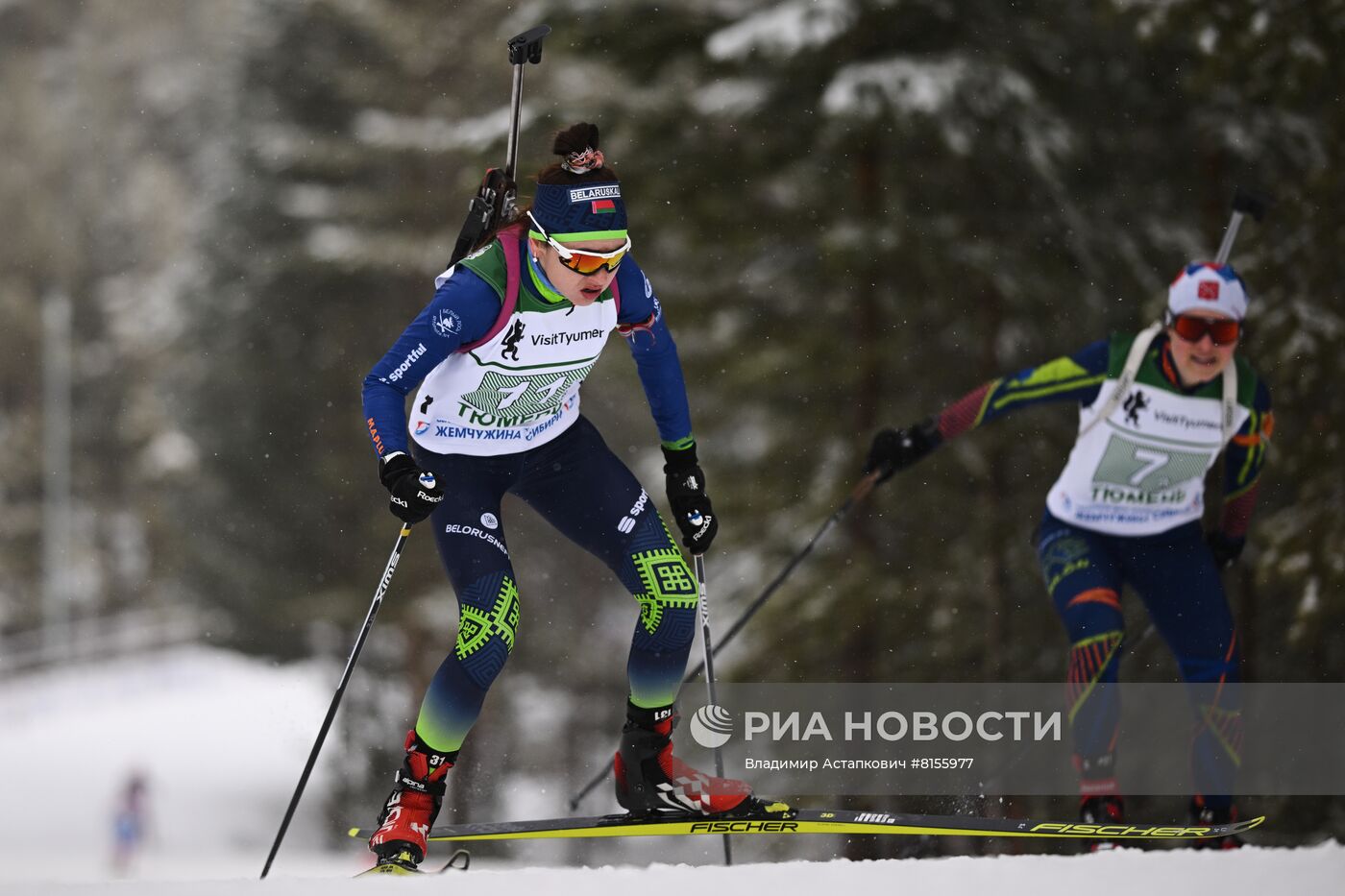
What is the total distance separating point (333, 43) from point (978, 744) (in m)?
15.6

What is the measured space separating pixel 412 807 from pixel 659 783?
90cm

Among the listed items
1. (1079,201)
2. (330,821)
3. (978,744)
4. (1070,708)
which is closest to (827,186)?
(1079,201)

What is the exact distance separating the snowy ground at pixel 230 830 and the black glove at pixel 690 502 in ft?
4.07

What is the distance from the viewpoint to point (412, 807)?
4875mm

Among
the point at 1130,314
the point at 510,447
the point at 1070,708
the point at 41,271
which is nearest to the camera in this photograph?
the point at 510,447

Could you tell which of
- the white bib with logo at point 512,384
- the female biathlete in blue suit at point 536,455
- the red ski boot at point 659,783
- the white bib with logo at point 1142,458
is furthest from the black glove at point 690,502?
the white bib with logo at point 1142,458

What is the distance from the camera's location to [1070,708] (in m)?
6.04

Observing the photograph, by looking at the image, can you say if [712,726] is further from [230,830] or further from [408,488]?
[230,830]

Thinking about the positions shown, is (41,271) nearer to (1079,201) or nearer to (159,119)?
(159,119)

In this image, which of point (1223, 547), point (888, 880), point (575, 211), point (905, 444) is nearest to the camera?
point (888, 880)

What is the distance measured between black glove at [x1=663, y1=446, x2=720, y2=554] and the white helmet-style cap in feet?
6.99

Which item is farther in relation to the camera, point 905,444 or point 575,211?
point 905,444

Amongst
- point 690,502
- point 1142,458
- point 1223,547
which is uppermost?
point 690,502

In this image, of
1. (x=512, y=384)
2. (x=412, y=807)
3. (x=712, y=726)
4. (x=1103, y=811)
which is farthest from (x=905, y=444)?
(x=412, y=807)
